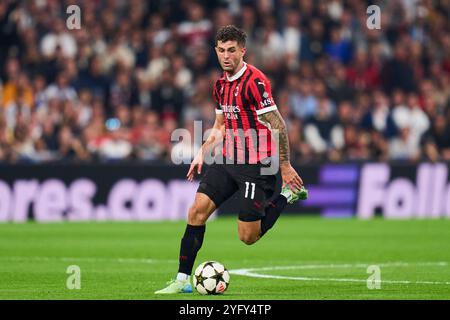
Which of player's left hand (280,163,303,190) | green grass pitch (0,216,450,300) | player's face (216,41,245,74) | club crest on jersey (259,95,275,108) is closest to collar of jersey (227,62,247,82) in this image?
player's face (216,41,245,74)

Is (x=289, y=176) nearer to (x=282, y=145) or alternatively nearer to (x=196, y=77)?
(x=282, y=145)

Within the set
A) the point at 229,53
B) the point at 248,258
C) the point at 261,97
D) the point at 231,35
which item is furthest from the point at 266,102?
the point at 248,258

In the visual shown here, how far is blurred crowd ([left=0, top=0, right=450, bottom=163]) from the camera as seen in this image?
22562 millimetres

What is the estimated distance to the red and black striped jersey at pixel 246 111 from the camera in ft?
36.0

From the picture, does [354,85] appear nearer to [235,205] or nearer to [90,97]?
[235,205]

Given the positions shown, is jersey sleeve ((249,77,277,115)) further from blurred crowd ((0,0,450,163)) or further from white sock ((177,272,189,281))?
blurred crowd ((0,0,450,163))

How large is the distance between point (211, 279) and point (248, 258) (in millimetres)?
4690

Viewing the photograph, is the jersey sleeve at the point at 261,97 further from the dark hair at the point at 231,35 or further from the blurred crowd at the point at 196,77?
the blurred crowd at the point at 196,77

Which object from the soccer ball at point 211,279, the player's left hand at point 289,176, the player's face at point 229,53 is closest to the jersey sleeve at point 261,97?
the player's face at point 229,53

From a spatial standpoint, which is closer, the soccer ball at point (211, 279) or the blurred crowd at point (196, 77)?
the soccer ball at point (211, 279)

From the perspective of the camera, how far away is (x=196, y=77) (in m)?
24.6

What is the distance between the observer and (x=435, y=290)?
1092 centimetres
